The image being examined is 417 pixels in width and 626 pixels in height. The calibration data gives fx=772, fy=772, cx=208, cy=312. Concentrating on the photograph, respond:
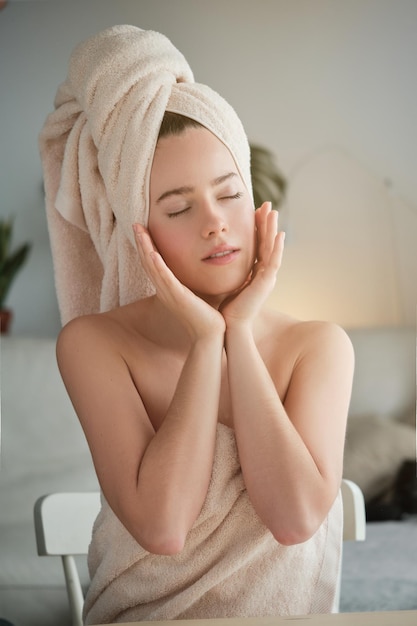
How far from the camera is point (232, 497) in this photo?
0.76 metres

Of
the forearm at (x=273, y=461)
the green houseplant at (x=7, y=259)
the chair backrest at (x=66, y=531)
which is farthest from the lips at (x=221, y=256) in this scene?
the green houseplant at (x=7, y=259)

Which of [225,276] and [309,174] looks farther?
[309,174]

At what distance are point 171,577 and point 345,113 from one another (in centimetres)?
153

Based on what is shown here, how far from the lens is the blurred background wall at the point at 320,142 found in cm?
160

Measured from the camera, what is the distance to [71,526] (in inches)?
37.5

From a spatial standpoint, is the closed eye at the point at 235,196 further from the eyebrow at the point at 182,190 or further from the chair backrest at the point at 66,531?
the chair backrest at the point at 66,531

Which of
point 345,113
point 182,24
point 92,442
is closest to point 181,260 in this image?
point 92,442

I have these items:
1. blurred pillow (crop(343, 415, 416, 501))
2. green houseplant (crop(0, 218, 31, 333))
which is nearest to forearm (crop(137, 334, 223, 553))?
blurred pillow (crop(343, 415, 416, 501))

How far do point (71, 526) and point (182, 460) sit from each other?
31cm

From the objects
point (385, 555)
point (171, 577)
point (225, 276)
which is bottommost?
point (385, 555)

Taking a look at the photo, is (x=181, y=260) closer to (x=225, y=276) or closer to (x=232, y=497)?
(x=225, y=276)

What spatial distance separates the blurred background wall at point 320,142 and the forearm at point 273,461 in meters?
0.81

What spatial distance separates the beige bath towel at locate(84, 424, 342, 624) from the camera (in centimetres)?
75

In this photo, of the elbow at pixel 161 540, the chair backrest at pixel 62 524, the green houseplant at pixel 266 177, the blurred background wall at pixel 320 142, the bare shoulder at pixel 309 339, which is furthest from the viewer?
the green houseplant at pixel 266 177
